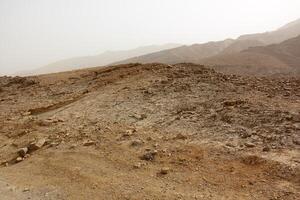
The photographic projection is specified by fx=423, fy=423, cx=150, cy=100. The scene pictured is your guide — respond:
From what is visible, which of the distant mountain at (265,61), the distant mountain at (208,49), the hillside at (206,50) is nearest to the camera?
the distant mountain at (265,61)

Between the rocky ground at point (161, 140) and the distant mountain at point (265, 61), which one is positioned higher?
the rocky ground at point (161, 140)

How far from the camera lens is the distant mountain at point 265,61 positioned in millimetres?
34906

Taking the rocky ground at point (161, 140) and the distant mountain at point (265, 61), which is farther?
the distant mountain at point (265, 61)

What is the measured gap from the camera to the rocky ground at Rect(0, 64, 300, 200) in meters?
7.02

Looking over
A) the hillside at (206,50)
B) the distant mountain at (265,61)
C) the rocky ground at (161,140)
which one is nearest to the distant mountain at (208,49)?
the hillside at (206,50)

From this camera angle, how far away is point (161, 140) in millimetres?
9031

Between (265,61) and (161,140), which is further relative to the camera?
(265,61)

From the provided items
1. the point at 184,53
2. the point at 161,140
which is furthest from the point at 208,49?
the point at 161,140

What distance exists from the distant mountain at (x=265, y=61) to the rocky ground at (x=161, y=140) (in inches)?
859

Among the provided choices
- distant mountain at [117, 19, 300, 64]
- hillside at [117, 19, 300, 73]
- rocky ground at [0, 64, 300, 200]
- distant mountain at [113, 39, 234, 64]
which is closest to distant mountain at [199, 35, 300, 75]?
hillside at [117, 19, 300, 73]

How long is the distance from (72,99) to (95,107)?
6.56 feet

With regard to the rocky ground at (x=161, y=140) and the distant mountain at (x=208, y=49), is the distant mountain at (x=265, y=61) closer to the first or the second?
the distant mountain at (x=208, y=49)

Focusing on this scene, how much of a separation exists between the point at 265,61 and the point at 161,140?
33393 mm

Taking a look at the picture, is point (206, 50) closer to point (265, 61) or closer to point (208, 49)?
point (208, 49)
